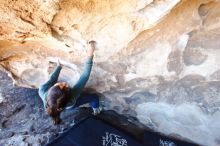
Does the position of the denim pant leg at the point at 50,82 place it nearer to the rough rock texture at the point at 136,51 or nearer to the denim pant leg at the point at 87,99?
the rough rock texture at the point at 136,51

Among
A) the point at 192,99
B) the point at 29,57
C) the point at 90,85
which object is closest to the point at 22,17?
the point at 29,57

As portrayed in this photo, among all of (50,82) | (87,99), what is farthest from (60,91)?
(87,99)

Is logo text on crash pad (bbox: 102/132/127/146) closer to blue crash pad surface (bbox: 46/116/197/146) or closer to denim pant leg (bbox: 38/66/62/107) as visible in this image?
blue crash pad surface (bbox: 46/116/197/146)

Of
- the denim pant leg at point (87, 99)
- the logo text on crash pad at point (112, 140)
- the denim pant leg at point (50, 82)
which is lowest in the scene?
the logo text on crash pad at point (112, 140)

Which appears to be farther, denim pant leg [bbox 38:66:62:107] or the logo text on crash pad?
the logo text on crash pad

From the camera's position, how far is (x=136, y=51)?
1.67 metres

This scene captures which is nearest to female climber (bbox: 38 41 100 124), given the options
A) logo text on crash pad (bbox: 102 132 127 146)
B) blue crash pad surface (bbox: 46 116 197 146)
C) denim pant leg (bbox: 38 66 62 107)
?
denim pant leg (bbox: 38 66 62 107)

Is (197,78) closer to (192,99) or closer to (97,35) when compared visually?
(192,99)

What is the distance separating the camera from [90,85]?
2.01 m

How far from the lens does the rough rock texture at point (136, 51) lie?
1.38 meters

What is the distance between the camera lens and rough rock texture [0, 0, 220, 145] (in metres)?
1.38

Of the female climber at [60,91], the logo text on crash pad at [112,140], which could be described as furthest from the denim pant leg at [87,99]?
the logo text on crash pad at [112,140]

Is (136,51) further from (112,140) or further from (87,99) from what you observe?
(112,140)

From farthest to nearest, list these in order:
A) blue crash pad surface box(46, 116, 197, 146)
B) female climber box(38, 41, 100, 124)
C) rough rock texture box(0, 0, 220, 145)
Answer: blue crash pad surface box(46, 116, 197, 146) → female climber box(38, 41, 100, 124) → rough rock texture box(0, 0, 220, 145)
